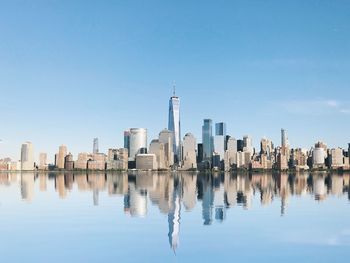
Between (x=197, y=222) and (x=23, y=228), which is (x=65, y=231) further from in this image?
(x=197, y=222)

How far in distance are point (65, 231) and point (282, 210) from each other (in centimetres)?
3528

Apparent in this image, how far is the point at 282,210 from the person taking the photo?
2945 inches

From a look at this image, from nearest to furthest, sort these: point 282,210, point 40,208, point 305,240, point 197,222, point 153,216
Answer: point 305,240, point 197,222, point 153,216, point 282,210, point 40,208

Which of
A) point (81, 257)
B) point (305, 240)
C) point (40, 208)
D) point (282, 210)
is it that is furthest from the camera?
point (40, 208)

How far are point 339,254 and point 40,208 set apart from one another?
5236 cm

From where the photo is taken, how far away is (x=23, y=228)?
56.0 m

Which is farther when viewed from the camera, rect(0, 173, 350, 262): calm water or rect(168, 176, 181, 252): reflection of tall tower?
rect(168, 176, 181, 252): reflection of tall tower

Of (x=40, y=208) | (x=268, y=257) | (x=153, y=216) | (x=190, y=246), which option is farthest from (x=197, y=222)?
(x=40, y=208)

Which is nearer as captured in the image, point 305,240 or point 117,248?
point 117,248

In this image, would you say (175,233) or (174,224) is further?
(174,224)

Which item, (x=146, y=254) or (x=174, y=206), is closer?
(x=146, y=254)

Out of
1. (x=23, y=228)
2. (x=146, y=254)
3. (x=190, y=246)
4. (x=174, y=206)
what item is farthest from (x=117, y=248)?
(x=174, y=206)

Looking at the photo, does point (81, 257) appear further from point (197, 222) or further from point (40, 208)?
point (40, 208)

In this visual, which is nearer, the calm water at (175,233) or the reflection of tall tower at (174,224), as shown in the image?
the calm water at (175,233)
